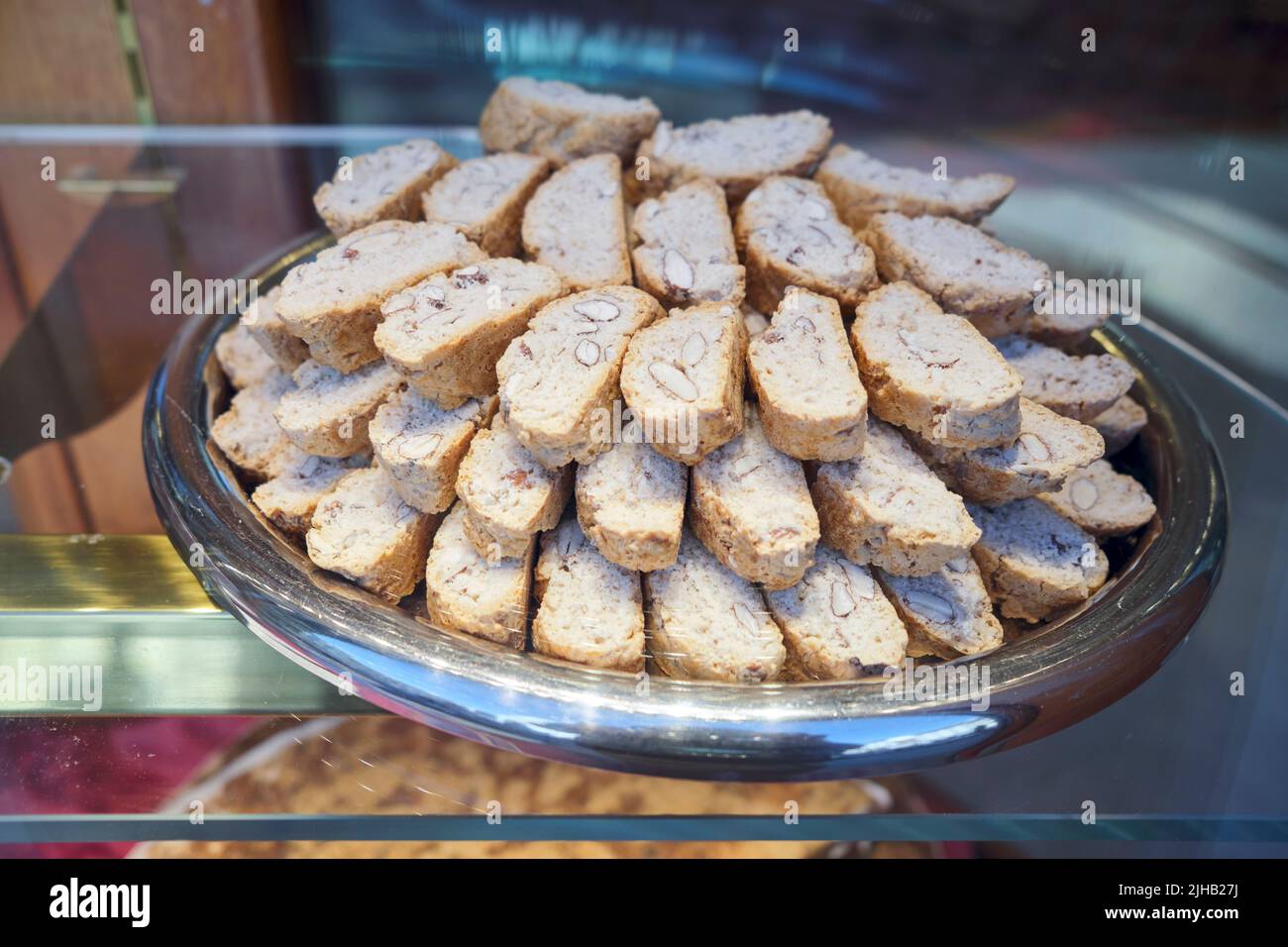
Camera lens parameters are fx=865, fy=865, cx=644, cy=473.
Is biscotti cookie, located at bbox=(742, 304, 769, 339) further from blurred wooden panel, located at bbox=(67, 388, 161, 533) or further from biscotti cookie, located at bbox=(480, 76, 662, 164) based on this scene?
blurred wooden panel, located at bbox=(67, 388, 161, 533)

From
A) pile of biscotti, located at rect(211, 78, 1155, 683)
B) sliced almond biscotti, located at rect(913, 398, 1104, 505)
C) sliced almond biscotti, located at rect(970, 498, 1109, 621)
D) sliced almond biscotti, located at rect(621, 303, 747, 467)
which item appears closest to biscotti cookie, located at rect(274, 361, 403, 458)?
pile of biscotti, located at rect(211, 78, 1155, 683)

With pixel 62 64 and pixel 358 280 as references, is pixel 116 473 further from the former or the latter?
pixel 62 64

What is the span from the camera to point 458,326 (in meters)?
1.42

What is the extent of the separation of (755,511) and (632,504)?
0.19 meters

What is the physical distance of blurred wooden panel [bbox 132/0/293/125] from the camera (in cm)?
222

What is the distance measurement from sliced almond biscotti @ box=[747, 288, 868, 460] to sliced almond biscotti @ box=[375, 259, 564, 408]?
0.40 meters

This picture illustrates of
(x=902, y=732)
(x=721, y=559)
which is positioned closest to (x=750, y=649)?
(x=721, y=559)

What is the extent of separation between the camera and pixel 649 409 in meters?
1.30

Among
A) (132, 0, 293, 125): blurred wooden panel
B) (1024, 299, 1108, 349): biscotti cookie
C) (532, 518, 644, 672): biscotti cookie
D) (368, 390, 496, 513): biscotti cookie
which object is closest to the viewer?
(532, 518, 644, 672): biscotti cookie

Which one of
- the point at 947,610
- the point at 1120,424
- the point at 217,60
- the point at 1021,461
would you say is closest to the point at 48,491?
the point at 217,60

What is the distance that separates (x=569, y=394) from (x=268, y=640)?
1.88 ft

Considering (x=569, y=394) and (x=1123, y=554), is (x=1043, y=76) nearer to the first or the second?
(x=1123, y=554)

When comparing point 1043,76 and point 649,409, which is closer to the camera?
point 649,409

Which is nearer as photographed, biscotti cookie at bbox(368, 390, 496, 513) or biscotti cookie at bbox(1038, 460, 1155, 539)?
biscotti cookie at bbox(368, 390, 496, 513)
